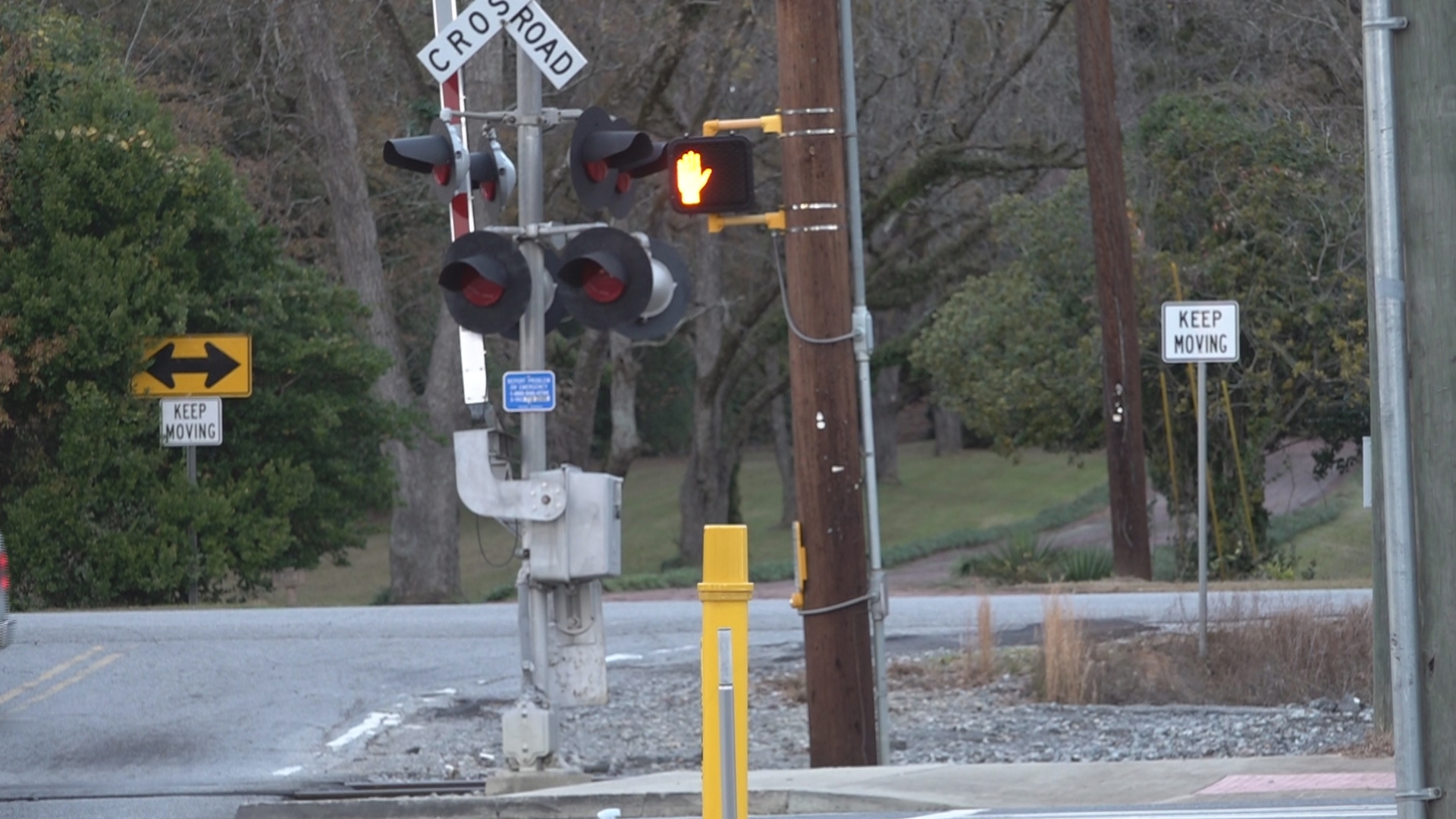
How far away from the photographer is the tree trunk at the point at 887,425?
55.2 m

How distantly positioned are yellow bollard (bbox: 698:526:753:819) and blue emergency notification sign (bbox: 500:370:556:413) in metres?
3.60

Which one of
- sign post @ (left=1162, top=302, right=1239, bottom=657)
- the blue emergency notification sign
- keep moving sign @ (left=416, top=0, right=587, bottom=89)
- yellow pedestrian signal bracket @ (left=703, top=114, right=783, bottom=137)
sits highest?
keep moving sign @ (left=416, top=0, right=587, bottom=89)

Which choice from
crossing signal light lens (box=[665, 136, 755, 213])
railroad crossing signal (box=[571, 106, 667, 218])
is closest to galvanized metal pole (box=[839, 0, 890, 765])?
crossing signal light lens (box=[665, 136, 755, 213])

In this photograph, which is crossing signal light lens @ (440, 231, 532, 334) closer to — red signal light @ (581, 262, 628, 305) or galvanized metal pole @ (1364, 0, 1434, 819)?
red signal light @ (581, 262, 628, 305)

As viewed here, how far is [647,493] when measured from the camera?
62.8 meters

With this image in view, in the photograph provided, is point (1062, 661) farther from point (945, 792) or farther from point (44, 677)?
point (44, 677)

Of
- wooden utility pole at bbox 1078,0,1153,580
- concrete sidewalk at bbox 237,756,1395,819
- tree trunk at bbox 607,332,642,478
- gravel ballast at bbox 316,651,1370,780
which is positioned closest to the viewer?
concrete sidewalk at bbox 237,756,1395,819

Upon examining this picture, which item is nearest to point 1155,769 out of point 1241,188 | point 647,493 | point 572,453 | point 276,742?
point 276,742

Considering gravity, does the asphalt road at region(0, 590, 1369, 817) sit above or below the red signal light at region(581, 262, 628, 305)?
below

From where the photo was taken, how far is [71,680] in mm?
13203

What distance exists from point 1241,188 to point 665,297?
16.2m

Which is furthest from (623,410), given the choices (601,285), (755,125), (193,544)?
(601,285)

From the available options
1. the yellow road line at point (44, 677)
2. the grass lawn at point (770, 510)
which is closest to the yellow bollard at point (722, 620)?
the yellow road line at point (44, 677)

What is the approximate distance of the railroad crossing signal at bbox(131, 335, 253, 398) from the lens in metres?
22.2
